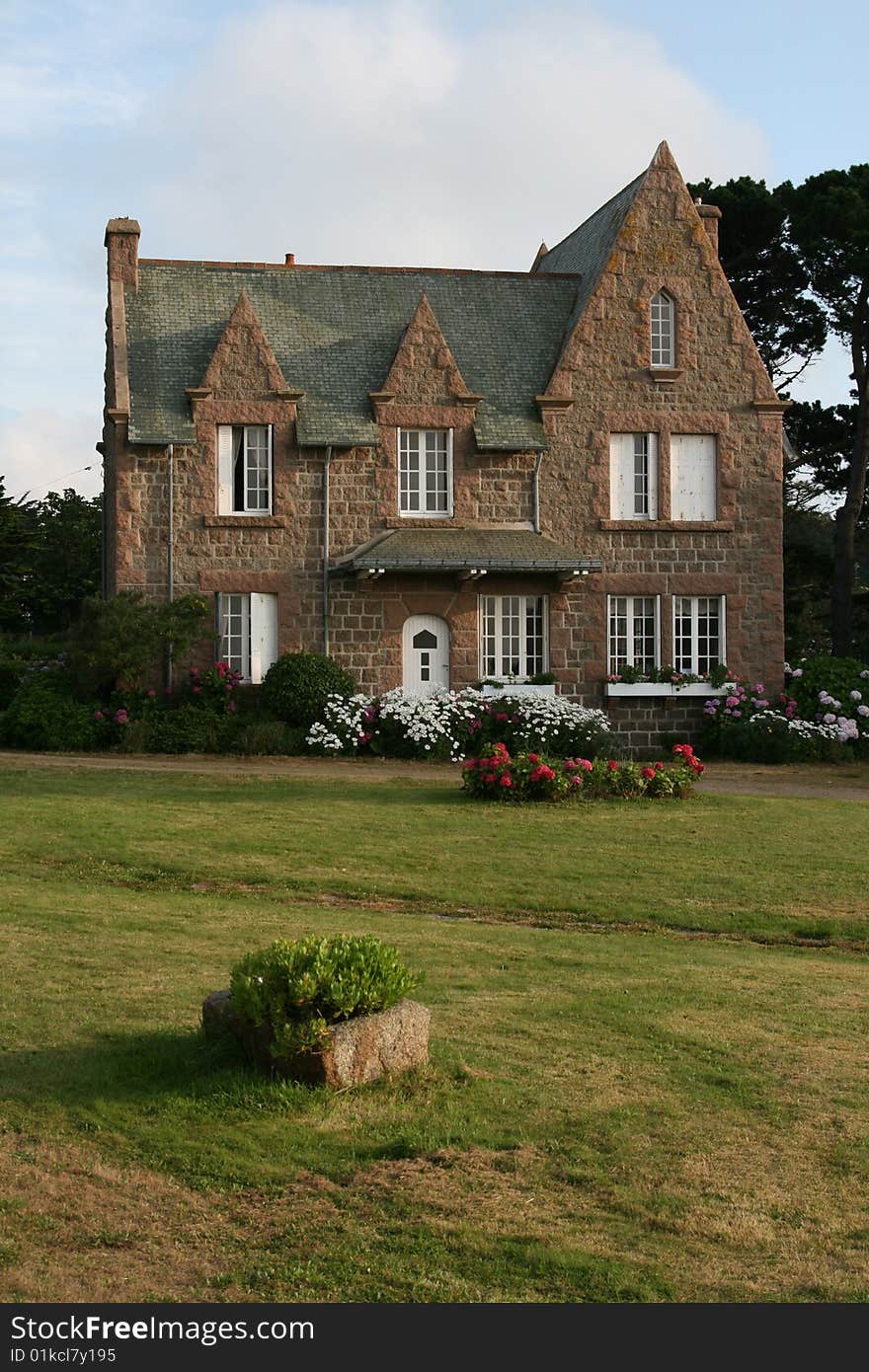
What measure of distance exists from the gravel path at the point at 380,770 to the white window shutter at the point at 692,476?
6026 millimetres

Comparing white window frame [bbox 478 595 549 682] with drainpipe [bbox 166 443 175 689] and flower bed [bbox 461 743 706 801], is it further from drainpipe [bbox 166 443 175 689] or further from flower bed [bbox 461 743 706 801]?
flower bed [bbox 461 743 706 801]

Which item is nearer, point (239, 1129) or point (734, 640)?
point (239, 1129)

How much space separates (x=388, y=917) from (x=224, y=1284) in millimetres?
7703

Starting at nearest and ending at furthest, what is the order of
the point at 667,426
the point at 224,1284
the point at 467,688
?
the point at 224,1284 → the point at 467,688 → the point at 667,426

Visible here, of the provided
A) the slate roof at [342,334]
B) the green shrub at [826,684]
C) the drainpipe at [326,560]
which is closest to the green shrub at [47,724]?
the drainpipe at [326,560]

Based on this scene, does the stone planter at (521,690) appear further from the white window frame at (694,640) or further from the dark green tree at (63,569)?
the dark green tree at (63,569)

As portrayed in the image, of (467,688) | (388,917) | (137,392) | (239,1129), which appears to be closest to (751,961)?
(388,917)

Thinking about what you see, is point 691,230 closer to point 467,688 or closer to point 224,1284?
point 467,688

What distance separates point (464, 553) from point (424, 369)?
429 cm

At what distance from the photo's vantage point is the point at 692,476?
103ft

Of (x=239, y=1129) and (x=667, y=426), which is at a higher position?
(x=667, y=426)

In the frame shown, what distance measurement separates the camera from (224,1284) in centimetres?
570

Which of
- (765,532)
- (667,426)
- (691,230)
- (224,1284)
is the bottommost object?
(224,1284)

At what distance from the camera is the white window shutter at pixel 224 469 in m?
30.0
